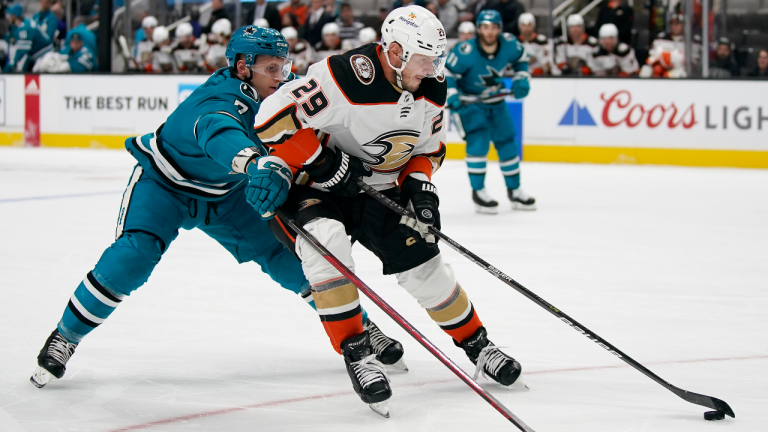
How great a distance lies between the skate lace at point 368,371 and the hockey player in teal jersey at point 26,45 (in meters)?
11.6

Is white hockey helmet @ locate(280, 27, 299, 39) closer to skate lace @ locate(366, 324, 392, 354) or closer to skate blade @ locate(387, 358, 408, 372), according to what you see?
skate lace @ locate(366, 324, 392, 354)

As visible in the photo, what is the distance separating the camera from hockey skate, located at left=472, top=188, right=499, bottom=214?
Answer: 6.29 m

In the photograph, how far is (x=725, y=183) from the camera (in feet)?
25.3

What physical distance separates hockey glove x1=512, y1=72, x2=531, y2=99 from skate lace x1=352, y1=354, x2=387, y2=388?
4628 mm

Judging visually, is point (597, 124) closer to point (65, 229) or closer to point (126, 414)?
point (65, 229)

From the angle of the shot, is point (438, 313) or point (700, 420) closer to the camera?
point (700, 420)

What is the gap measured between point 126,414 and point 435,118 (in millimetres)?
1176

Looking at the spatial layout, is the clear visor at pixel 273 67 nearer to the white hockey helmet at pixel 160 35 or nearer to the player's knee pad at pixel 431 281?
the player's knee pad at pixel 431 281

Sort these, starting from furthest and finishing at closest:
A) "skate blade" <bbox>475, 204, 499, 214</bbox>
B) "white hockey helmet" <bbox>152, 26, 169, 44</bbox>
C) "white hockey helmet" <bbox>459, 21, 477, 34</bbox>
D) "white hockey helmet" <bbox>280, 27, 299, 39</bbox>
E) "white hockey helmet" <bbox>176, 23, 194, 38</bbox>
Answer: "white hockey helmet" <bbox>152, 26, 169, 44</bbox> → "white hockey helmet" <bbox>176, 23, 194, 38</bbox> → "white hockey helmet" <bbox>280, 27, 299, 39</bbox> → "white hockey helmet" <bbox>459, 21, 477, 34</bbox> → "skate blade" <bbox>475, 204, 499, 214</bbox>

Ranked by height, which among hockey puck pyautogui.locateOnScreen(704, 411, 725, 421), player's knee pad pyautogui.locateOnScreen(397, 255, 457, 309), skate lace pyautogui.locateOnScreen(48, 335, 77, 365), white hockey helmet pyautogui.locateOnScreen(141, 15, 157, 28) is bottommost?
hockey puck pyautogui.locateOnScreen(704, 411, 725, 421)

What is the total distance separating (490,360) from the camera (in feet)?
8.19

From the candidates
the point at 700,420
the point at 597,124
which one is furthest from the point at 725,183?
the point at 700,420

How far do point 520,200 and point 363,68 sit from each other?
13.8 feet

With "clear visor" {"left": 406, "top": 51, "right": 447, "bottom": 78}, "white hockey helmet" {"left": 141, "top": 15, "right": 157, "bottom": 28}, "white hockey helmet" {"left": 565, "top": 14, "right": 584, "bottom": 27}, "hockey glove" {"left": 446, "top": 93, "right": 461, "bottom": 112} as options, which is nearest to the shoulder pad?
"hockey glove" {"left": 446, "top": 93, "right": 461, "bottom": 112}
